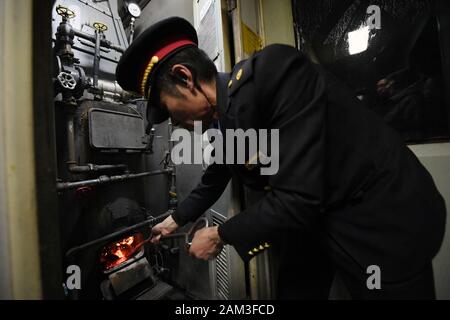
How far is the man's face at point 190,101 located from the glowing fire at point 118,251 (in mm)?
1227

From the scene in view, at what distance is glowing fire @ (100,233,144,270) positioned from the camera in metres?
1.71

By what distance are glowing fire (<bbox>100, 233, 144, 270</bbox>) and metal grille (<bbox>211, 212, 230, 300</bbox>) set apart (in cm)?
65

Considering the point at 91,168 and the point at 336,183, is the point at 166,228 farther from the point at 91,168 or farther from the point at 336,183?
the point at 336,183

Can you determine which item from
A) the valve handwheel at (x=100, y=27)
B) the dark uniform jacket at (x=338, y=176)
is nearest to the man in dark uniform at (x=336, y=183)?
the dark uniform jacket at (x=338, y=176)

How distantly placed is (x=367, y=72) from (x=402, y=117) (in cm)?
38

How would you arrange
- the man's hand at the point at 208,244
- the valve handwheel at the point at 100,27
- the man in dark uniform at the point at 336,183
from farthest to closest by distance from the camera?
the valve handwheel at the point at 100,27, the man's hand at the point at 208,244, the man in dark uniform at the point at 336,183

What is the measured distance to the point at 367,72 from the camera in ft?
4.69

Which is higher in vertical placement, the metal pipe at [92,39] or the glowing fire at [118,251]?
the metal pipe at [92,39]

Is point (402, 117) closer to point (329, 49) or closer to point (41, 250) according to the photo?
point (329, 49)

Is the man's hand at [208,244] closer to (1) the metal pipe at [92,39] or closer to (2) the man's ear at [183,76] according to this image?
(2) the man's ear at [183,76]

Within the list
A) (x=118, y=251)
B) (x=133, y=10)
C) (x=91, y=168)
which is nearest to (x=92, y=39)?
(x=133, y=10)

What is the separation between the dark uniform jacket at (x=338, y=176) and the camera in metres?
0.64

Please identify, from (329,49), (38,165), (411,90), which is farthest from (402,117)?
(38,165)

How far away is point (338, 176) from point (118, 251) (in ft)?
6.13
